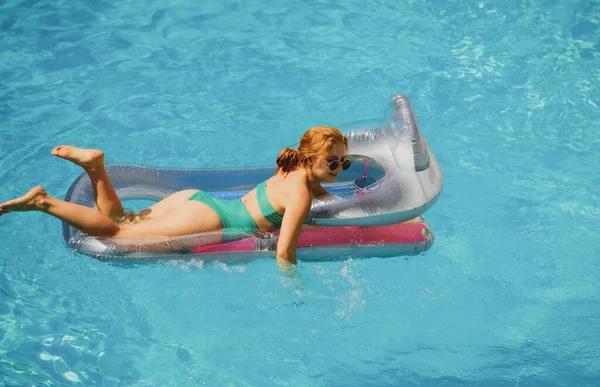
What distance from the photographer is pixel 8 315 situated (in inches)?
169

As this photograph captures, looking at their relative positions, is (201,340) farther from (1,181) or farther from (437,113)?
(437,113)

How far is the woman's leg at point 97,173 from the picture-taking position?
162 inches

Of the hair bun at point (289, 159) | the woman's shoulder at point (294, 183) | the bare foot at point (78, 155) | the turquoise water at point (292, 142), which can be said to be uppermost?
the bare foot at point (78, 155)

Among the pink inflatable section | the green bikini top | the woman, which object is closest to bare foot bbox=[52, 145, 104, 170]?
the woman

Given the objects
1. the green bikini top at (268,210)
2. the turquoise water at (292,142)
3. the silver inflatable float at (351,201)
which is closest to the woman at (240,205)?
the green bikini top at (268,210)

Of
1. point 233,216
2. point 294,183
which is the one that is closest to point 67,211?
point 233,216

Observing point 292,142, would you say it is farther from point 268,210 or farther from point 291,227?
point 291,227

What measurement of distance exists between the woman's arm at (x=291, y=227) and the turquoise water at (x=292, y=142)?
0.84 ft

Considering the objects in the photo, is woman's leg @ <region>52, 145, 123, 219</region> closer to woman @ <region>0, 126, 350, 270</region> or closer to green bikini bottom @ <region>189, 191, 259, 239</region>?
woman @ <region>0, 126, 350, 270</region>

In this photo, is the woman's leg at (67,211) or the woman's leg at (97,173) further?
the woman's leg at (97,173)

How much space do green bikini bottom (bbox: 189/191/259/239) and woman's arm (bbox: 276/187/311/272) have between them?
0.28 m

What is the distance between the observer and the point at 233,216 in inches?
173

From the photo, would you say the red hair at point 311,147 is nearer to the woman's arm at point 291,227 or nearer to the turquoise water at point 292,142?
the woman's arm at point 291,227

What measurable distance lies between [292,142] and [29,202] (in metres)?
2.50
